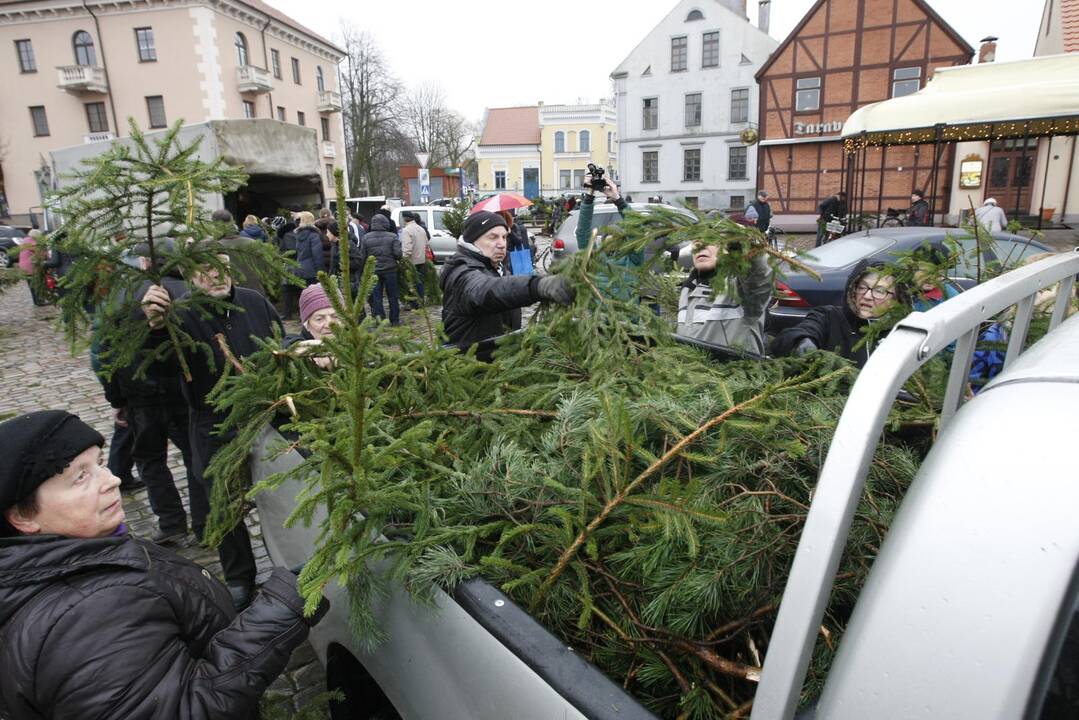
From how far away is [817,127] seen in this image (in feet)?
103

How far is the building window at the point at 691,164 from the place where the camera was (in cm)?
4125

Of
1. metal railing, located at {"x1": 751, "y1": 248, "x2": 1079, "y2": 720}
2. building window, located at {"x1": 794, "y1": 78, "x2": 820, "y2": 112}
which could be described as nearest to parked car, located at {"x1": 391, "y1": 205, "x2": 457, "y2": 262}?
metal railing, located at {"x1": 751, "y1": 248, "x2": 1079, "y2": 720}

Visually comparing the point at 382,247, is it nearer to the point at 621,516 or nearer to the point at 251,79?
the point at 621,516

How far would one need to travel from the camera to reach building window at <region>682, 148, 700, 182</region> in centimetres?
4125

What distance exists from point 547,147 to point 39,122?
1811 inches

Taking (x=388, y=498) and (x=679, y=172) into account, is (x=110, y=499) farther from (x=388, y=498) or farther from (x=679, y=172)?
(x=679, y=172)

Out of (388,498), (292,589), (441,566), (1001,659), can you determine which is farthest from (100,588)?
(1001,659)

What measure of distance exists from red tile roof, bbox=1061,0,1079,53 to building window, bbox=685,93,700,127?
81.0 feet

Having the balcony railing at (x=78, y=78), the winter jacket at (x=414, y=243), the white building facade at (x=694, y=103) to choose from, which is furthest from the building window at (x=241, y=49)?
the winter jacket at (x=414, y=243)

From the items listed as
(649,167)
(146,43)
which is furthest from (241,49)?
(649,167)

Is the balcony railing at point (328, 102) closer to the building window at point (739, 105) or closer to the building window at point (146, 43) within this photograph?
the building window at point (146, 43)

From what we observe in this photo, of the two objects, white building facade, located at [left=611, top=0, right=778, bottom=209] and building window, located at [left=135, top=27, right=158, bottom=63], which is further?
white building facade, located at [left=611, top=0, right=778, bottom=209]

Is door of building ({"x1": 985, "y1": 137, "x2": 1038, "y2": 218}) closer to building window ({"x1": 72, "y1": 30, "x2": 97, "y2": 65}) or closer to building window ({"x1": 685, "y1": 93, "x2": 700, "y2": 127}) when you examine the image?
building window ({"x1": 685, "y1": 93, "x2": 700, "y2": 127})

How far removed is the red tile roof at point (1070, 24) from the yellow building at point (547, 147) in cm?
5281
